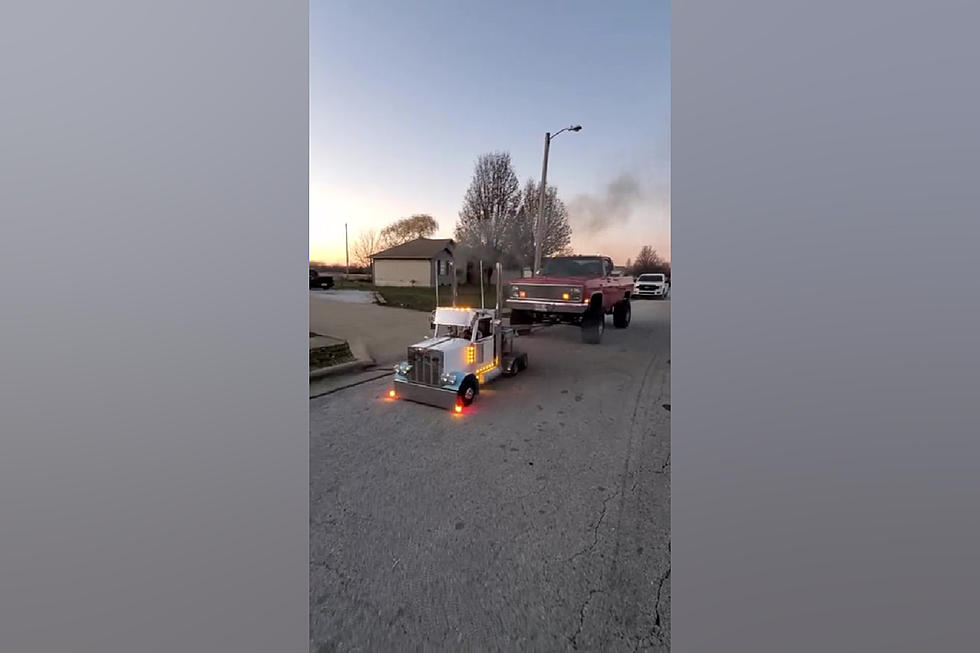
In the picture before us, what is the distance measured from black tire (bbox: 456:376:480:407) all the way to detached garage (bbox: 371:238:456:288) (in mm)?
663

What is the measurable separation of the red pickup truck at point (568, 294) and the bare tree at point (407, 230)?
1190mm

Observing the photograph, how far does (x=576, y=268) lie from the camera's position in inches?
132

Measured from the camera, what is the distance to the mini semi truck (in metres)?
2.07

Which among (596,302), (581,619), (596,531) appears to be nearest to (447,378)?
(596,531)

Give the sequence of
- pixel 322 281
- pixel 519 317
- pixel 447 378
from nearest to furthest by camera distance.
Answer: pixel 322 281 → pixel 447 378 → pixel 519 317

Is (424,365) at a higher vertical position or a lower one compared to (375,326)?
lower

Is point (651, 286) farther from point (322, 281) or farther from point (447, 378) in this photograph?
point (322, 281)

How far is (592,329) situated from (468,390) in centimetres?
157

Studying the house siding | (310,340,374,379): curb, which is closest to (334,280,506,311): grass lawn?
the house siding

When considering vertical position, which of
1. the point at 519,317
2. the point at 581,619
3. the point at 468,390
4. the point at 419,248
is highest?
the point at 419,248

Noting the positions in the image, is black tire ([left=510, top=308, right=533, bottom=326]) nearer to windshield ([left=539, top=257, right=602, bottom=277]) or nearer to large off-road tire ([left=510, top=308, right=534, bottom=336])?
large off-road tire ([left=510, top=308, right=534, bottom=336])

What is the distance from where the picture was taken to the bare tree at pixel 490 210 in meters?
2.06
